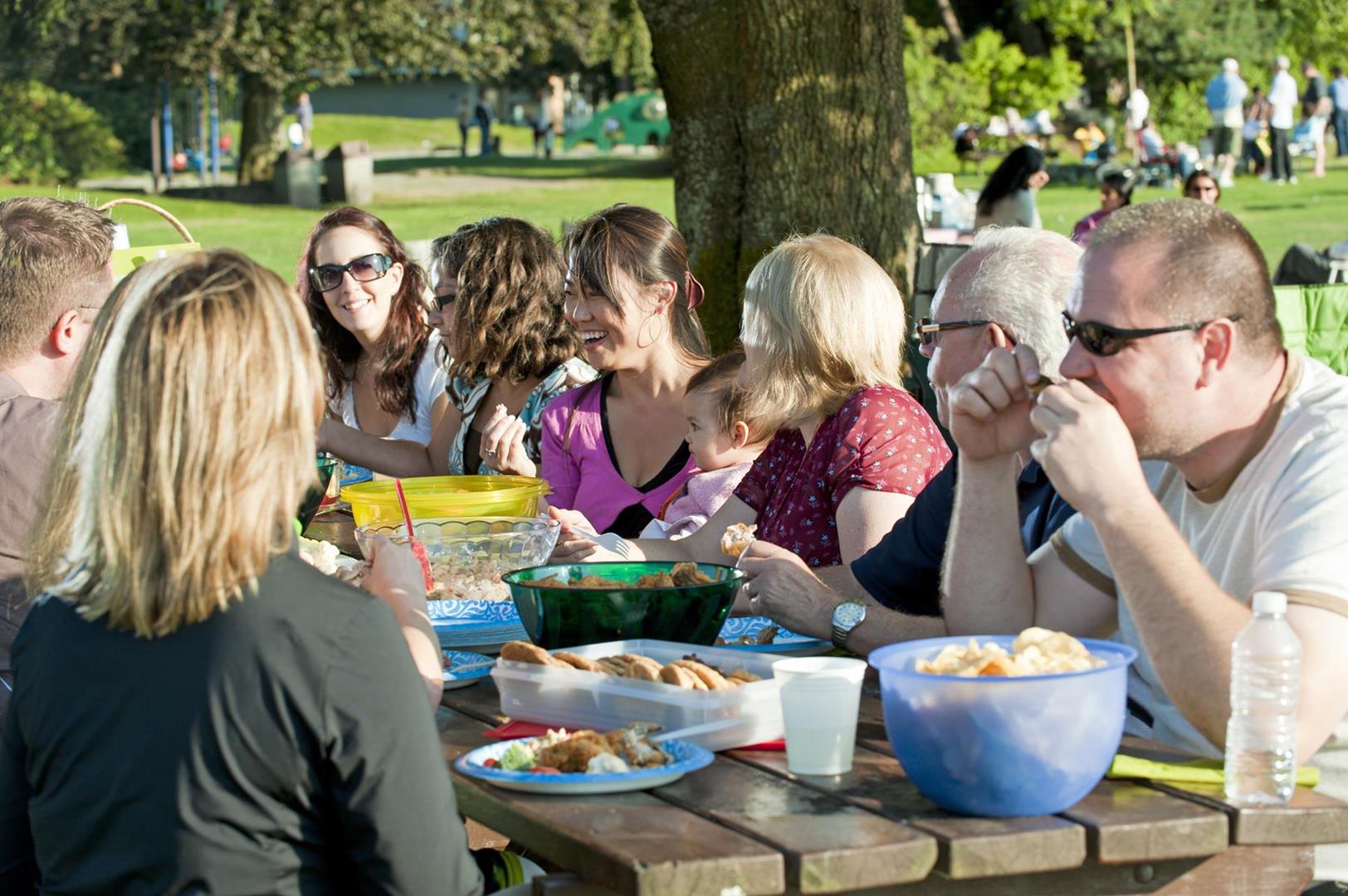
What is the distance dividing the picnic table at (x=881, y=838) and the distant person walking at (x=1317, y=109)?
98.4 ft

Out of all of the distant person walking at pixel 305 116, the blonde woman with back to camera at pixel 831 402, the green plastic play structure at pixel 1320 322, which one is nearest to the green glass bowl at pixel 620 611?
the blonde woman with back to camera at pixel 831 402

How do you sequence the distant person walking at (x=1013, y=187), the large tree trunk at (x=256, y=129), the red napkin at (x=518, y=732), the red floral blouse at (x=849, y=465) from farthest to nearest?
1. the large tree trunk at (x=256, y=129)
2. the distant person walking at (x=1013, y=187)
3. the red floral blouse at (x=849, y=465)
4. the red napkin at (x=518, y=732)

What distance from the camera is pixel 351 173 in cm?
2798

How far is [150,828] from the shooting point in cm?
198

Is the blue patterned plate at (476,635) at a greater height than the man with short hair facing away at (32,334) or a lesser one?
lesser

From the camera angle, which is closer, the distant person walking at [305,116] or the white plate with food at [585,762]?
the white plate with food at [585,762]

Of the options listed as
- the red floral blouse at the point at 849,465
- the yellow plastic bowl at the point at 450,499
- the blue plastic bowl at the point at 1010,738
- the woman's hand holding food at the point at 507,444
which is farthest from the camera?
the woman's hand holding food at the point at 507,444

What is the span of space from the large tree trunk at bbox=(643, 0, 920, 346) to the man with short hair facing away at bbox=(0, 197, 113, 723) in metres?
3.76

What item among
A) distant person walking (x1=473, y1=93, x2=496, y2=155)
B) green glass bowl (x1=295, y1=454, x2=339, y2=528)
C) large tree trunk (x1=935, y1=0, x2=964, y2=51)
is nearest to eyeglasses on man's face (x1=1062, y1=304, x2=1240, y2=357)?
green glass bowl (x1=295, y1=454, x2=339, y2=528)

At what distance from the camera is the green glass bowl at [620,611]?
275 cm

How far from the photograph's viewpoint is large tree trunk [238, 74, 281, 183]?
32594 mm

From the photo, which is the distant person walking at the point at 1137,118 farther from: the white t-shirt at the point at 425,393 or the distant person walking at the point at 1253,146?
the white t-shirt at the point at 425,393

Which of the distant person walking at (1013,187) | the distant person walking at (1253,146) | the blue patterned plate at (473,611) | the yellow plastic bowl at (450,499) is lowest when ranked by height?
the blue patterned plate at (473,611)

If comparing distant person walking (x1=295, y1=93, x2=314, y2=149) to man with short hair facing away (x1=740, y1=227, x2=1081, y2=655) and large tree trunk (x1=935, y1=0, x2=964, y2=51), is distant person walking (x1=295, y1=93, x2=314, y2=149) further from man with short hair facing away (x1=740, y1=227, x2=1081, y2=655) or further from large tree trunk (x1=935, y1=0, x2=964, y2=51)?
man with short hair facing away (x1=740, y1=227, x2=1081, y2=655)
